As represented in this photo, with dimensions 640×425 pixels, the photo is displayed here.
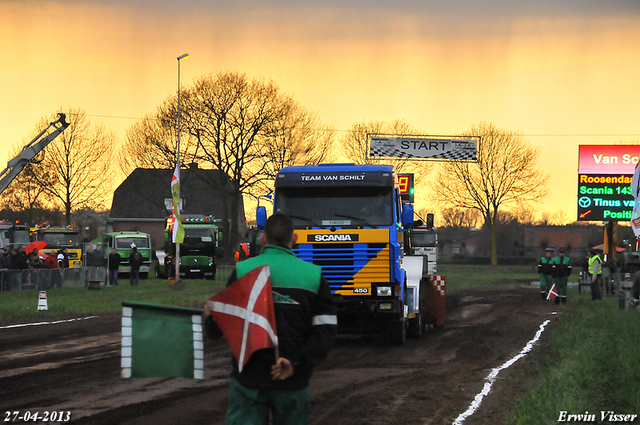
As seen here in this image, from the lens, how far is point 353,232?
1395cm

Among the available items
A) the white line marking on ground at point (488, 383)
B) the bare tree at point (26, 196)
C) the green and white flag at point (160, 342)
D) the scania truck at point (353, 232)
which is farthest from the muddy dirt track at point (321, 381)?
the bare tree at point (26, 196)

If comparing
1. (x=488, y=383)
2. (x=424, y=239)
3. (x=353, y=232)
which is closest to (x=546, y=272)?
(x=424, y=239)

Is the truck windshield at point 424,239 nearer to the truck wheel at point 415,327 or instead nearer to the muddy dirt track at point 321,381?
the muddy dirt track at point 321,381

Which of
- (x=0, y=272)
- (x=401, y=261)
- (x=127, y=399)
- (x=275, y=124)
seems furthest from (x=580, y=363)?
(x=275, y=124)

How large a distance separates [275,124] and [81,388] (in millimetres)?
42631

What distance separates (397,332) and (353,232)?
227 cm

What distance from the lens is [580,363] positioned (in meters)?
11.3

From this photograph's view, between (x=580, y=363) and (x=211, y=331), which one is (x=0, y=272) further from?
(x=211, y=331)

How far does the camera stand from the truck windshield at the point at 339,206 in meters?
14.1

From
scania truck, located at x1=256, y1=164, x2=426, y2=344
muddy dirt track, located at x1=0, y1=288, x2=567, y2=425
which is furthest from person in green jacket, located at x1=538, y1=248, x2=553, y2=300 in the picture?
scania truck, located at x1=256, y1=164, x2=426, y2=344

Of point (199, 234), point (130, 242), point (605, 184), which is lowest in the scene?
point (130, 242)

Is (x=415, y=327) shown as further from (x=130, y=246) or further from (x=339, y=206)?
(x=130, y=246)

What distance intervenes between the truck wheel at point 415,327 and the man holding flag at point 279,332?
11.7m

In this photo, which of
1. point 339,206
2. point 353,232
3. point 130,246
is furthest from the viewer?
point 130,246
